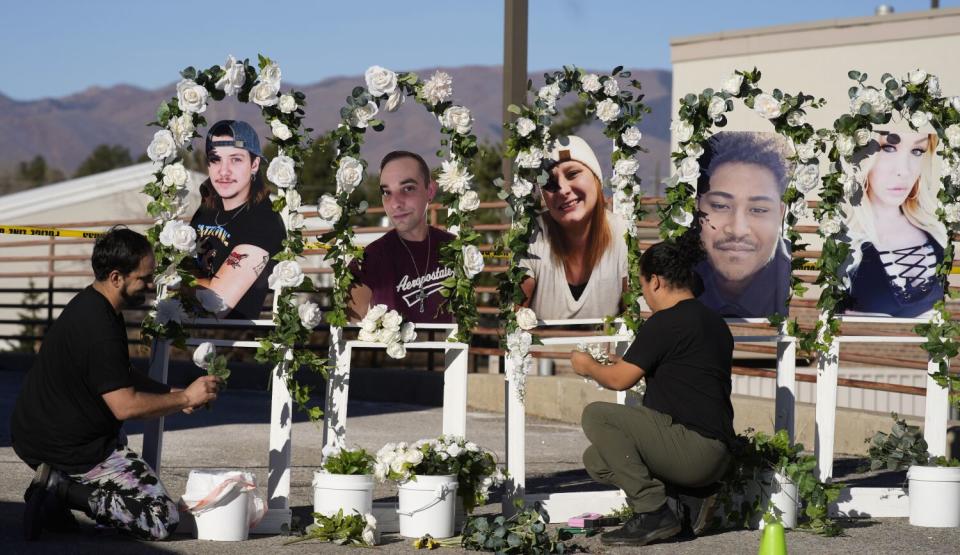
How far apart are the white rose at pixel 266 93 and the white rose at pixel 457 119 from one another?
3.02ft

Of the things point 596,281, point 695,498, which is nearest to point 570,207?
point 596,281

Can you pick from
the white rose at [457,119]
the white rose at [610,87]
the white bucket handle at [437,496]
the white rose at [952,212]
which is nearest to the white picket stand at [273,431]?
the white bucket handle at [437,496]

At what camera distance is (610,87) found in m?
7.76

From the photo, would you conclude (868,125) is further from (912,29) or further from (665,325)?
(912,29)

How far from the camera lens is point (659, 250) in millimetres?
7172

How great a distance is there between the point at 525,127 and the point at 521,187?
1.09 feet

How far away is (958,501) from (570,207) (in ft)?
9.24

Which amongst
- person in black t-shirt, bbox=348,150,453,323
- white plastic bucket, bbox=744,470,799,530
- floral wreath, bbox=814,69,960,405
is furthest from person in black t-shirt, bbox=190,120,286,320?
floral wreath, bbox=814,69,960,405

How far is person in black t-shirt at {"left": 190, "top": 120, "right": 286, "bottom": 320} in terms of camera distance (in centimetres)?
725

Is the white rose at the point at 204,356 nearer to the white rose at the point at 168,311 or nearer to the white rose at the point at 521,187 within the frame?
the white rose at the point at 168,311

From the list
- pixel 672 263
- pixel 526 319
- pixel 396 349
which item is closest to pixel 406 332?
pixel 396 349

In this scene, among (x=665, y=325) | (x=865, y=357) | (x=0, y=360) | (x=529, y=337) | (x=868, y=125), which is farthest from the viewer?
(x=0, y=360)

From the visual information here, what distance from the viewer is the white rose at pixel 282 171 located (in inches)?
281

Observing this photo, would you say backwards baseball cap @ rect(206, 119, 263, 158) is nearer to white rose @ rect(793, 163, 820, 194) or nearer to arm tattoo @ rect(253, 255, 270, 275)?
→ arm tattoo @ rect(253, 255, 270, 275)
